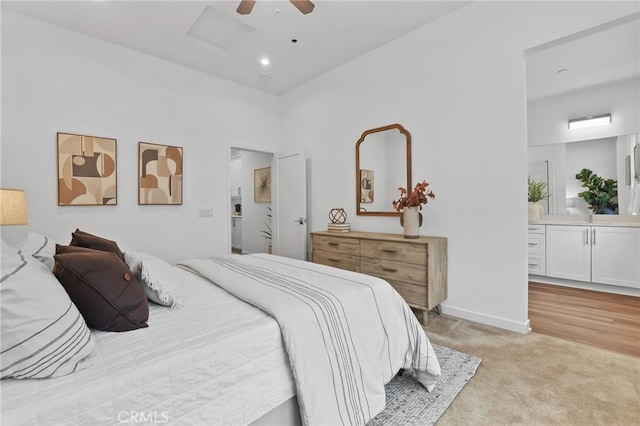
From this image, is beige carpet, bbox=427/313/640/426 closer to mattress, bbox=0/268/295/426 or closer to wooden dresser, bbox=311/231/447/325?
wooden dresser, bbox=311/231/447/325

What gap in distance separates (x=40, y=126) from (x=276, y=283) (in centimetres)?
304

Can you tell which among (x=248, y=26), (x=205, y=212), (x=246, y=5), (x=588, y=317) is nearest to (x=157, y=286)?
(x=246, y=5)

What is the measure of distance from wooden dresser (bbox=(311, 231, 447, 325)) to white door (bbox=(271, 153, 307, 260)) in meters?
1.09

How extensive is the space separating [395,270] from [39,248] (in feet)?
8.55

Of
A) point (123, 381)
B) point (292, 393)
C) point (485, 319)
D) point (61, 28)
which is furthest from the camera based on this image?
point (61, 28)

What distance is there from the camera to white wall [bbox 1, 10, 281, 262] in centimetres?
279

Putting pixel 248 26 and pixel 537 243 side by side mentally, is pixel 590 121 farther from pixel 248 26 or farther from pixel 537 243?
Result: pixel 248 26

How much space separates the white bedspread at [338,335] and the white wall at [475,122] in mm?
1387

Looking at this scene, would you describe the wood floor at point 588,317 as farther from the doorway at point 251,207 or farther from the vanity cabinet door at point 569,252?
the doorway at point 251,207

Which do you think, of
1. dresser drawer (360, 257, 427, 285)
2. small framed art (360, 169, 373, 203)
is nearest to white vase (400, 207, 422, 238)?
dresser drawer (360, 257, 427, 285)

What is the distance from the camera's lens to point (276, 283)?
1.67 m

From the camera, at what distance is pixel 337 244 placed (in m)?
3.43

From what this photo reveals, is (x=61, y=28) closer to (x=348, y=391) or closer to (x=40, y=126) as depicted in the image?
(x=40, y=126)

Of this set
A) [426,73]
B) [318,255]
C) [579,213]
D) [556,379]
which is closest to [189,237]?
[318,255]
